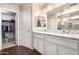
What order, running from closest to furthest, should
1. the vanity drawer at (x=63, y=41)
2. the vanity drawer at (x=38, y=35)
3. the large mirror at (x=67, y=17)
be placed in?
1. the vanity drawer at (x=63, y=41)
2. the large mirror at (x=67, y=17)
3. the vanity drawer at (x=38, y=35)

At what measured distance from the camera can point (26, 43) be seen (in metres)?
1.77

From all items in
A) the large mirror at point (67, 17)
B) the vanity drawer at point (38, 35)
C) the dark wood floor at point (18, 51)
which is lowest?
the dark wood floor at point (18, 51)

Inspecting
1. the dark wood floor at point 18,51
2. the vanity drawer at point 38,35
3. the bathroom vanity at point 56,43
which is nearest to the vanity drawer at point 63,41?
the bathroom vanity at point 56,43

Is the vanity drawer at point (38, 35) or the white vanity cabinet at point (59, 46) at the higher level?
the vanity drawer at point (38, 35)

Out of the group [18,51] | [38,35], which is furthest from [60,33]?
[18,51]

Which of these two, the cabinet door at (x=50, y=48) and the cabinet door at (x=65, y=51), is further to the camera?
the cabinet door at (x=50, y=48)

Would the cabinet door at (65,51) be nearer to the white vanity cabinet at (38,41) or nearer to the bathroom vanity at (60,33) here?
the bathroom vanity at (60,33)

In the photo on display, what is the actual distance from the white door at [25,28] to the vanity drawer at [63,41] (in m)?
0.33

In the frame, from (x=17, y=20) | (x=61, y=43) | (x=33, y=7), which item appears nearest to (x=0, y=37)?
(x=17, y=20)

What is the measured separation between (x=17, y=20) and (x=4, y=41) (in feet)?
1.28

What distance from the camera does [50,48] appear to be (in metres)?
1.70

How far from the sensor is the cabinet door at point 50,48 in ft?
5.46

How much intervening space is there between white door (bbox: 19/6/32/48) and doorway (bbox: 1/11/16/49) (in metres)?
0.13

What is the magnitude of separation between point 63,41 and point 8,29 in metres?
0.86
